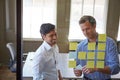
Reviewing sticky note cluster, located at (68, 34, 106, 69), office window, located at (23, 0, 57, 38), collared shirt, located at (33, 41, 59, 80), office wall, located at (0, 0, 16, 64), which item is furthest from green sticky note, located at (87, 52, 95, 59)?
office wall, located at (0, 0, 16, 64)

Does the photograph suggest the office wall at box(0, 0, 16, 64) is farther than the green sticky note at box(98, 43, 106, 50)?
Yes

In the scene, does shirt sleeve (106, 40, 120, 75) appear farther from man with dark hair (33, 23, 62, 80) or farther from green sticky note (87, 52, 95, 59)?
man with dark hair (33, 23, 62, 80)

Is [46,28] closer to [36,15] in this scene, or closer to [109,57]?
[36,15]

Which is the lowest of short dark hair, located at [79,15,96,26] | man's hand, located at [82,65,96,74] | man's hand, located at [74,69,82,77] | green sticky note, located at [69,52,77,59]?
man's hand, located at [74,69,82,77]

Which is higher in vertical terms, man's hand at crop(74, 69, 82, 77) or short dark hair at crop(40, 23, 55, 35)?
short dark hair at crop(40, 23, 55, 35)

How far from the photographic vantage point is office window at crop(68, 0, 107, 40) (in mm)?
1443

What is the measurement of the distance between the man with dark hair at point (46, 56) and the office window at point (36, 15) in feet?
0.16

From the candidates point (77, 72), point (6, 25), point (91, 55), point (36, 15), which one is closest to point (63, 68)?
point (77, 72)

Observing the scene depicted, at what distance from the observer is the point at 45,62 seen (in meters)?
1.47

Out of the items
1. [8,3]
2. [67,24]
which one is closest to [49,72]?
[67,24]

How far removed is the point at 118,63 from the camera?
1460mm

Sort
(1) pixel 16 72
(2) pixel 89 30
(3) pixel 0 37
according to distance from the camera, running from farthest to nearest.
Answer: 1. (3) pixel 0 37
2. (1) pixel 16 72
3. (2) pixel 89 30

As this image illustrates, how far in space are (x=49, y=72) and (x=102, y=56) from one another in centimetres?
41

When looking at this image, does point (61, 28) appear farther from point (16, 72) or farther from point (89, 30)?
point (16, 72)
